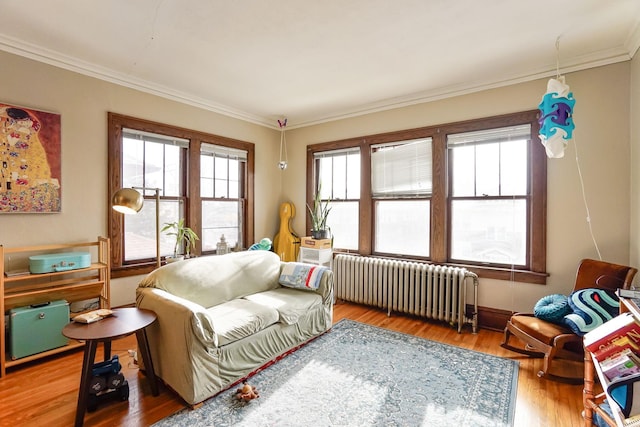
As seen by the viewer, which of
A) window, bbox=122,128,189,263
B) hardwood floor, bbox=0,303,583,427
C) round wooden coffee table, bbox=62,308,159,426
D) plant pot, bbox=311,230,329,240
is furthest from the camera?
plant pot, bbox=311,230,329,240

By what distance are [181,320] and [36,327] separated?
1.57 metres

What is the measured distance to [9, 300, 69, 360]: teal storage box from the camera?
2465mm

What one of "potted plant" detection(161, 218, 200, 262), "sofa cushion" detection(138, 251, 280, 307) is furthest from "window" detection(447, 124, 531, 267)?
"potted plant" detection(161, 218, 200, 262)

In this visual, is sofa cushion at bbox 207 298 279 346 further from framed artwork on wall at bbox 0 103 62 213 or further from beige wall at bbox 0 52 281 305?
framed artwork on wall at bbox 0 103 62 213

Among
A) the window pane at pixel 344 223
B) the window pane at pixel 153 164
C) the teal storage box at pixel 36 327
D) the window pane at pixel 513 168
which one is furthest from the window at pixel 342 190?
the teal storage box at pixel 36 327

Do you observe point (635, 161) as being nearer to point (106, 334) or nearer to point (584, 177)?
point (584, 177)

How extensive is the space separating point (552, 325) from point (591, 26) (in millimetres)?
2368

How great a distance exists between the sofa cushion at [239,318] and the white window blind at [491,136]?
9.06ft

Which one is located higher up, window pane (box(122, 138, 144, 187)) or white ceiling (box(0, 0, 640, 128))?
white ceiling (box(0, 0, 640, 128))

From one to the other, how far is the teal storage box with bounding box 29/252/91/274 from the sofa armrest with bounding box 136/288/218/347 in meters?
1.07

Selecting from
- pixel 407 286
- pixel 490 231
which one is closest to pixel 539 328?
pixel 490 231

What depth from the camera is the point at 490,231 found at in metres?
3.43

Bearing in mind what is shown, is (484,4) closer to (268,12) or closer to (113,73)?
(268,12)

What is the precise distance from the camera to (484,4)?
2.09 m
